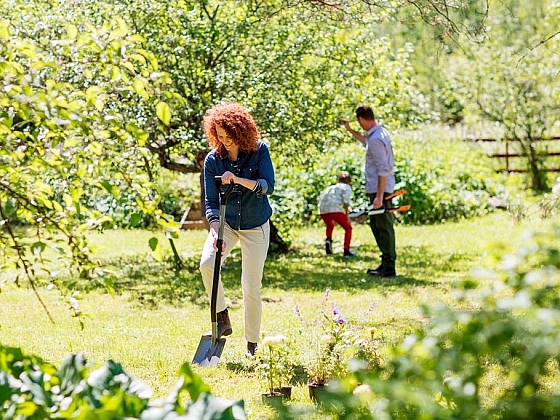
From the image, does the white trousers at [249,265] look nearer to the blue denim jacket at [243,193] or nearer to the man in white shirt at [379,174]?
the blue denim jacket at [243,193]

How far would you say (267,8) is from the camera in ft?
33.5

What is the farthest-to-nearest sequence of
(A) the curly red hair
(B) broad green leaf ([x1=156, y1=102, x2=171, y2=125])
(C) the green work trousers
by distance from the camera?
(C) the green work trousers → (A) the curly red hair → (B) broad green leaf ([x1=156, y1=102, x2=171, y2=125])

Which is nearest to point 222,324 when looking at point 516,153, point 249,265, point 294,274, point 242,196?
point 249,265

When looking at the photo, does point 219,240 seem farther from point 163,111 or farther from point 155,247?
point 163,111

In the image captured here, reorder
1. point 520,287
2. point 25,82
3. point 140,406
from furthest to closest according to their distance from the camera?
point 25,82, point 140,406, point 520,287

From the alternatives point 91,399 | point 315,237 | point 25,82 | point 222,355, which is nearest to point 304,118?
point 315,237

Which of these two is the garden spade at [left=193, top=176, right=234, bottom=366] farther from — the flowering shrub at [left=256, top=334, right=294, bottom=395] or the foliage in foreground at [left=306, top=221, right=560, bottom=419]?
the foliage in foreground at [left=306, top=221, right=560, bottom=419]

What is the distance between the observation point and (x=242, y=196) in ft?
20.1

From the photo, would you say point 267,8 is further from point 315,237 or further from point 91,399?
point 91,399

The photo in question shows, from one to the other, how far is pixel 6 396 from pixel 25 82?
123 centimetres

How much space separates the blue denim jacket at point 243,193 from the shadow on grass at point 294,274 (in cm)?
285

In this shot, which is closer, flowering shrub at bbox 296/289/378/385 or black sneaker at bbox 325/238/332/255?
flowering shrub at bbox 296/289/378/385

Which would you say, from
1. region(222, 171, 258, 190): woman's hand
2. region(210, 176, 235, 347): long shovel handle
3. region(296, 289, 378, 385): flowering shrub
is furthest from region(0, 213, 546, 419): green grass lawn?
region(222, 171, 258, 190): woman's hand

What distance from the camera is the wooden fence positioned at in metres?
19.2
